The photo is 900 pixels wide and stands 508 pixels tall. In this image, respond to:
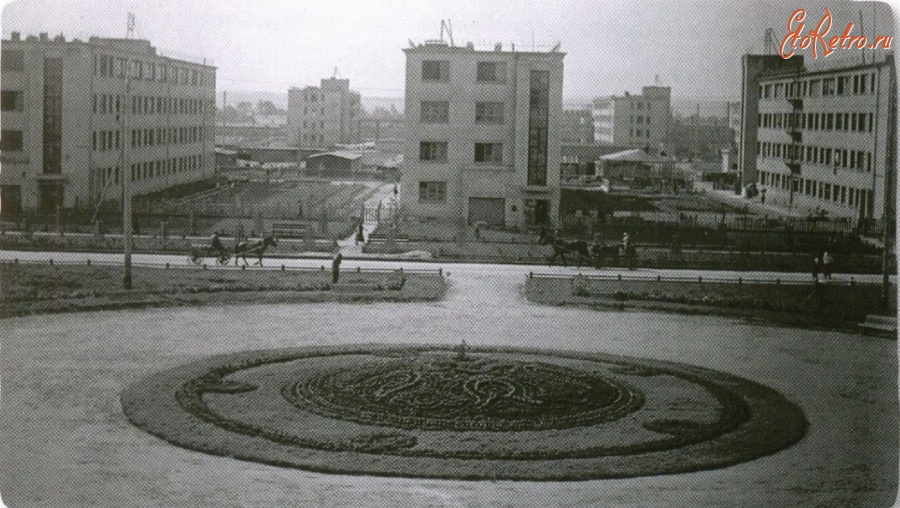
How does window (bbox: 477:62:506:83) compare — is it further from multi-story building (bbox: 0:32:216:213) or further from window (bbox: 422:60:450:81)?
multi-story building (bbox: 0:32:216:213)

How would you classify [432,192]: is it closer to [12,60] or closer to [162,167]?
[162,167]

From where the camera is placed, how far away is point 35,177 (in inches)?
422

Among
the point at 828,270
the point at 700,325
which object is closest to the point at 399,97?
the point at 700,325

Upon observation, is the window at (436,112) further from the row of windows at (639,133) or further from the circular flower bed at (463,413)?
the row of windows at (639,133)

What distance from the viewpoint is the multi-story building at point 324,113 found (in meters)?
11.2

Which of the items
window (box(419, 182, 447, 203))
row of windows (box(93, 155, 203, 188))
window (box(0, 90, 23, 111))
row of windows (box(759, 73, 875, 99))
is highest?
row of windows (box(759, 73, 875, 99))

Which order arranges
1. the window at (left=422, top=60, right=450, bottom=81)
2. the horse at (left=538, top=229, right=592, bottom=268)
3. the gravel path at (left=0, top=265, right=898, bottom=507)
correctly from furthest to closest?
the horse at (left=538, top=229, right=592, bottom=268) → the window at (left=422, top=60, right=450, bottom=81) → the gravel path at (left=0, top=265, right=898, bottom=507)

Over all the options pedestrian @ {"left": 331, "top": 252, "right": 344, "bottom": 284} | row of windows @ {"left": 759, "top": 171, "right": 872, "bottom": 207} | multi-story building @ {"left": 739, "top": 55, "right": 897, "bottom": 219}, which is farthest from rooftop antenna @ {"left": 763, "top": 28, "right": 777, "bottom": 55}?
pedestrian @ {"left": 331, "top": 252, "right": 344, "bottom": 284}

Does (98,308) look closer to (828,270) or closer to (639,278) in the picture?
(639,278)

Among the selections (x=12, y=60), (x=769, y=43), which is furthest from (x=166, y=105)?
(x=769, y=43)

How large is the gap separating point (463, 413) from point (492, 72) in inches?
251

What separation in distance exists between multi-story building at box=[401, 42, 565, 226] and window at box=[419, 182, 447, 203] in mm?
15

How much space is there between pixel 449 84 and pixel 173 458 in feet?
25.3

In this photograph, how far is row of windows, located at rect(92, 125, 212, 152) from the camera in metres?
11.5
